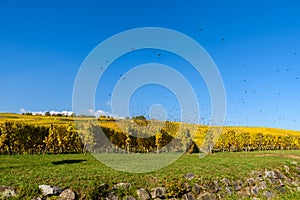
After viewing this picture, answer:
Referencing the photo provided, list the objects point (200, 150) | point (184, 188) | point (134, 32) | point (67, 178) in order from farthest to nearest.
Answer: point (200, 150) → point (134, 32) → point (184, 188) → point (67, 178)

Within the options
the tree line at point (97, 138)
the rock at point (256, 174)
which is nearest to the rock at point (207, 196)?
the rock at point (256, 174)

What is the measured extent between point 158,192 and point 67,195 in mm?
3379

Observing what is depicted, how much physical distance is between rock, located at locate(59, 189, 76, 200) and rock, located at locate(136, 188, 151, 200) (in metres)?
2.36

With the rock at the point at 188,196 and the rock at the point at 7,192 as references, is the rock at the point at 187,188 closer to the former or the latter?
the rock at the point at 188,196

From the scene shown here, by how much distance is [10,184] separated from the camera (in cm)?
1015

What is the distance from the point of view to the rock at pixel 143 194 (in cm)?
1110

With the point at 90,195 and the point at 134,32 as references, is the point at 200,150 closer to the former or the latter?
the point at 134,32

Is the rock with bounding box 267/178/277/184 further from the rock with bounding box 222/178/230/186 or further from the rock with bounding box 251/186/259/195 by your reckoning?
the rock with bounding box 222/178/230/186

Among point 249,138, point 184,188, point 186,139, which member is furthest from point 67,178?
point 249,138

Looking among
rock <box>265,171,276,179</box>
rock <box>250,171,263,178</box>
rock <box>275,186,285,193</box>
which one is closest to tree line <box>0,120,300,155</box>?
rock <box>265,171,276,179</box>

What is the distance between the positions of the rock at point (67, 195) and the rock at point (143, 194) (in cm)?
236

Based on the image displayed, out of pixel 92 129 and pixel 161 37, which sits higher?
pixel 161 37

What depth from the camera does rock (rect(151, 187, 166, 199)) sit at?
37.4 feet

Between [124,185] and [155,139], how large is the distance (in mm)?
27210
